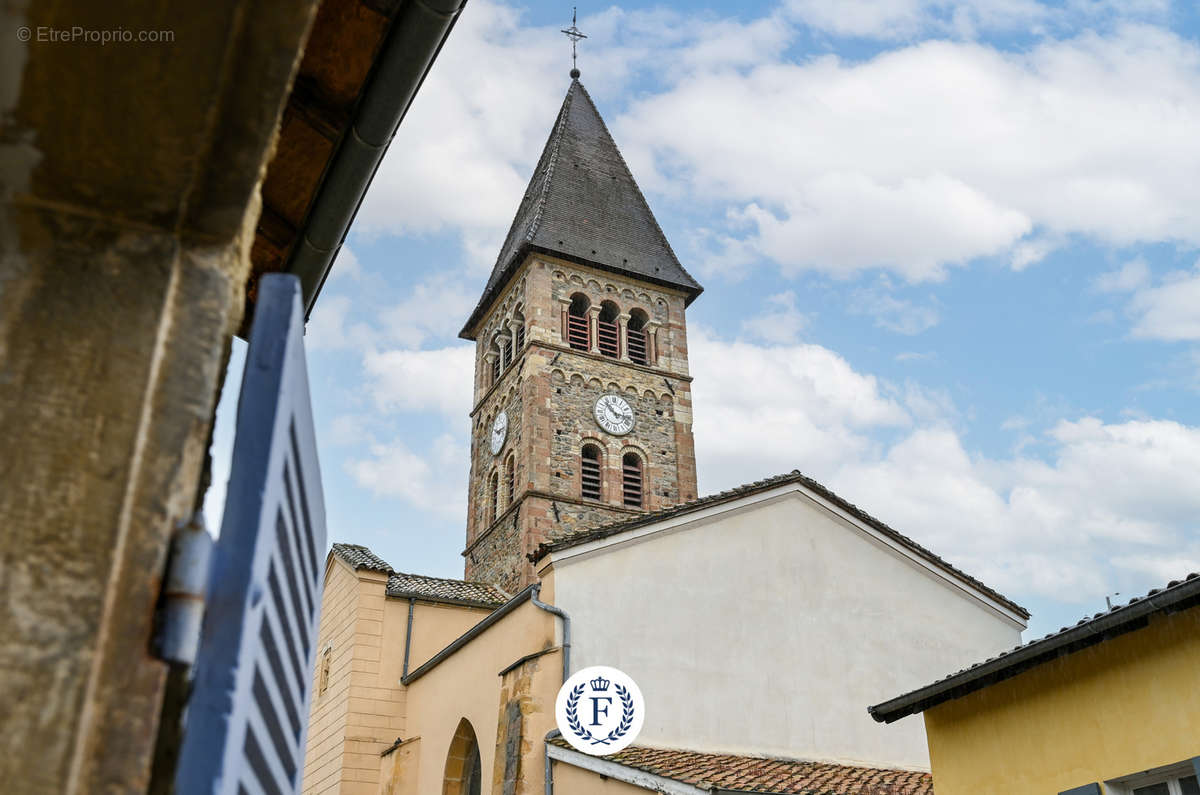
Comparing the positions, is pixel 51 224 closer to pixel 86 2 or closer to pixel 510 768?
pixel 86 2

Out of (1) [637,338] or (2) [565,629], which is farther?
(1) [637,338]

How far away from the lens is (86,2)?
1245 mm

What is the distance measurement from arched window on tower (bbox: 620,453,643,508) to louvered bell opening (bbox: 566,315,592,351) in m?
3.85

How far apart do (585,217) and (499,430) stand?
26.9 feet

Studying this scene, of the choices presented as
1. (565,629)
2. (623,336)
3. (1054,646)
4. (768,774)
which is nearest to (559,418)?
(623,336)

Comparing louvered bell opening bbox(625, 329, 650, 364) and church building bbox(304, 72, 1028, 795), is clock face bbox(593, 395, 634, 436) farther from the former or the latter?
church building bbox(304, 72, 1028, 795)

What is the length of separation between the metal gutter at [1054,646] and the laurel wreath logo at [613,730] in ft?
12.5

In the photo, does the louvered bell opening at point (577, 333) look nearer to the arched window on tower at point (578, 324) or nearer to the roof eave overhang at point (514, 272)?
the arched window on tower at point (578, 324)

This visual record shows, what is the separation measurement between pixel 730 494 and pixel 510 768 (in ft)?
16.5

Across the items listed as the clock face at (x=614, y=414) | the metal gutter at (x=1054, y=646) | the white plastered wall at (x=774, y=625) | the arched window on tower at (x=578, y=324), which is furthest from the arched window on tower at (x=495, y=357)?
the metal gutter at (x=1054, y=646)

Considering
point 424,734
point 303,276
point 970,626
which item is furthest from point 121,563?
point 424,734

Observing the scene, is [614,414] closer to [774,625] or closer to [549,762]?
[774,625]

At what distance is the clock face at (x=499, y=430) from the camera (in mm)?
31203

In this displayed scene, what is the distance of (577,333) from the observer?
104 ft
